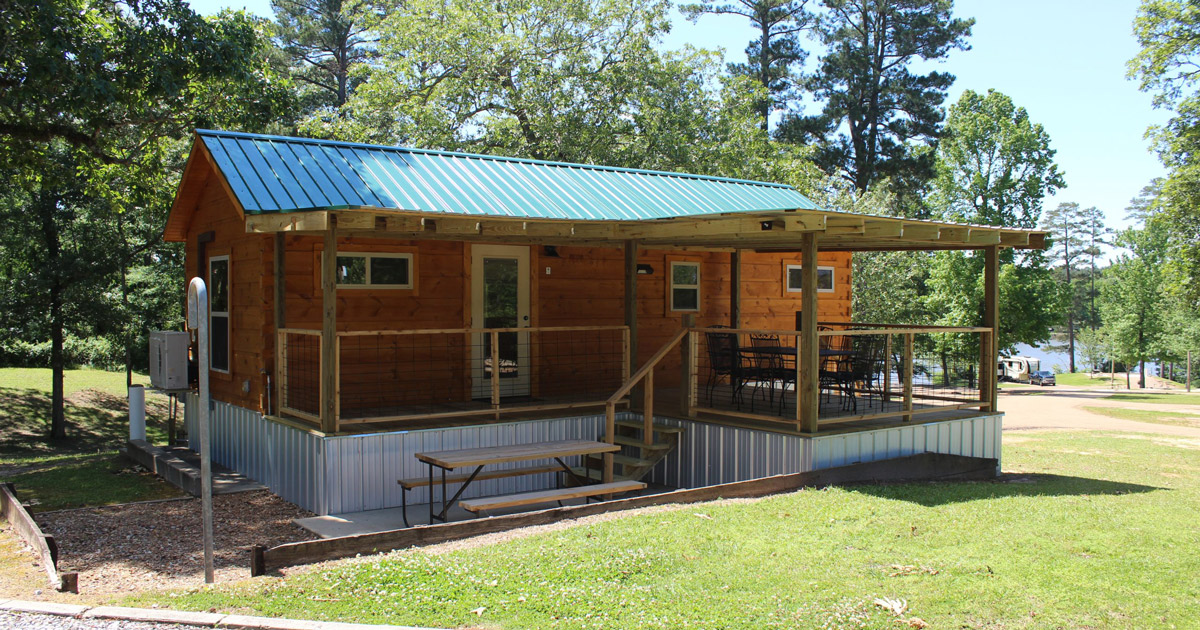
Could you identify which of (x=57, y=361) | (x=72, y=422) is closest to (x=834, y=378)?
(x=57, y=361)

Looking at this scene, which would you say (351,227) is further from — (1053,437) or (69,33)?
(1053,437)

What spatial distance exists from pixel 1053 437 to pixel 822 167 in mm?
24269

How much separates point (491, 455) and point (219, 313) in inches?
202

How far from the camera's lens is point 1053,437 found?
54.0 ft

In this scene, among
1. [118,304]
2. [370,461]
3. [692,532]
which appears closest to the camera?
[692,532]

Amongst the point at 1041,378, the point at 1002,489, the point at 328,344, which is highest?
the point at 328,344

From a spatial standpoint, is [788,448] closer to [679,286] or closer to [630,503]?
[630,503]

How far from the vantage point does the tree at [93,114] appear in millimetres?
11438

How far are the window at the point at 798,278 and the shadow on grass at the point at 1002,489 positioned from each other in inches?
215

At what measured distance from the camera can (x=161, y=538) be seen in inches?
295

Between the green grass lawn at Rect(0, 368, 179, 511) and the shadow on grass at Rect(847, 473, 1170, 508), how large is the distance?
760 centimetres

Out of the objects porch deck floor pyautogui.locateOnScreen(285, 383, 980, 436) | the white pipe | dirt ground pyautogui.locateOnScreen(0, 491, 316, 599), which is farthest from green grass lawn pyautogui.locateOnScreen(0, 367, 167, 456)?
porch deck floor pyautogui.locateOnScreen(285, 383, 980, 436)

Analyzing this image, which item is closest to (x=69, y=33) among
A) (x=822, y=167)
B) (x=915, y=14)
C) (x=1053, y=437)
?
(x=1053, y=437)

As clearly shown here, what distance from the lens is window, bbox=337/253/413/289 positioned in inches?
408
